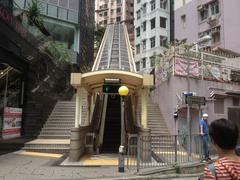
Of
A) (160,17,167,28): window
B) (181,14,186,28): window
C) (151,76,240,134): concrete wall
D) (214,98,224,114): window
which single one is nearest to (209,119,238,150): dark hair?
(151,76,240,134): concrete wall

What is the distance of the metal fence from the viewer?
1096 cm

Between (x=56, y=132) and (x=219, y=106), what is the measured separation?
33.5ft

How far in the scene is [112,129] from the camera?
1734cm

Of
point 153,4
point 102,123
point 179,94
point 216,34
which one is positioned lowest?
point 102,123

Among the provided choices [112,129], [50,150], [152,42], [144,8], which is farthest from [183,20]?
[50,150]

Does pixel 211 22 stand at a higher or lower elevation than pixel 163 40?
lower

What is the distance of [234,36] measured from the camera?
31.4m

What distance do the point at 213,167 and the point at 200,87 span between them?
1773cm

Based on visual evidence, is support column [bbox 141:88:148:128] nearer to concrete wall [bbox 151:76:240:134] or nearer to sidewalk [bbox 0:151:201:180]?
sidewalk [bbox 0:151:201:180]

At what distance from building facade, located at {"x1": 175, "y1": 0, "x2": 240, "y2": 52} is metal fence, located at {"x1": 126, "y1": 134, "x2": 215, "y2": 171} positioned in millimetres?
21589

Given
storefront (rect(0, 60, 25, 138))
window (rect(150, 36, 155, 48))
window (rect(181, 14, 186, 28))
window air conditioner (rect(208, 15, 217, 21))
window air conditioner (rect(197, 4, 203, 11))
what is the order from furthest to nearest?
window (rect(150, 36, 155, 48)) → window (rect(181, 14, 186, 28)) → window air conditioner (rect(197, 4, 203, 11)) → window air conditioner (rect(208, 15, 217, 21)) → storefront (rect(0, 60, 25, 138))

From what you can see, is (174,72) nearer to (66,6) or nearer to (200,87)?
(200,87)

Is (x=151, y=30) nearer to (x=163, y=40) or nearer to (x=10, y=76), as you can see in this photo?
(x=163, y=40)

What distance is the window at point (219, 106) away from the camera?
19650 millimetres
